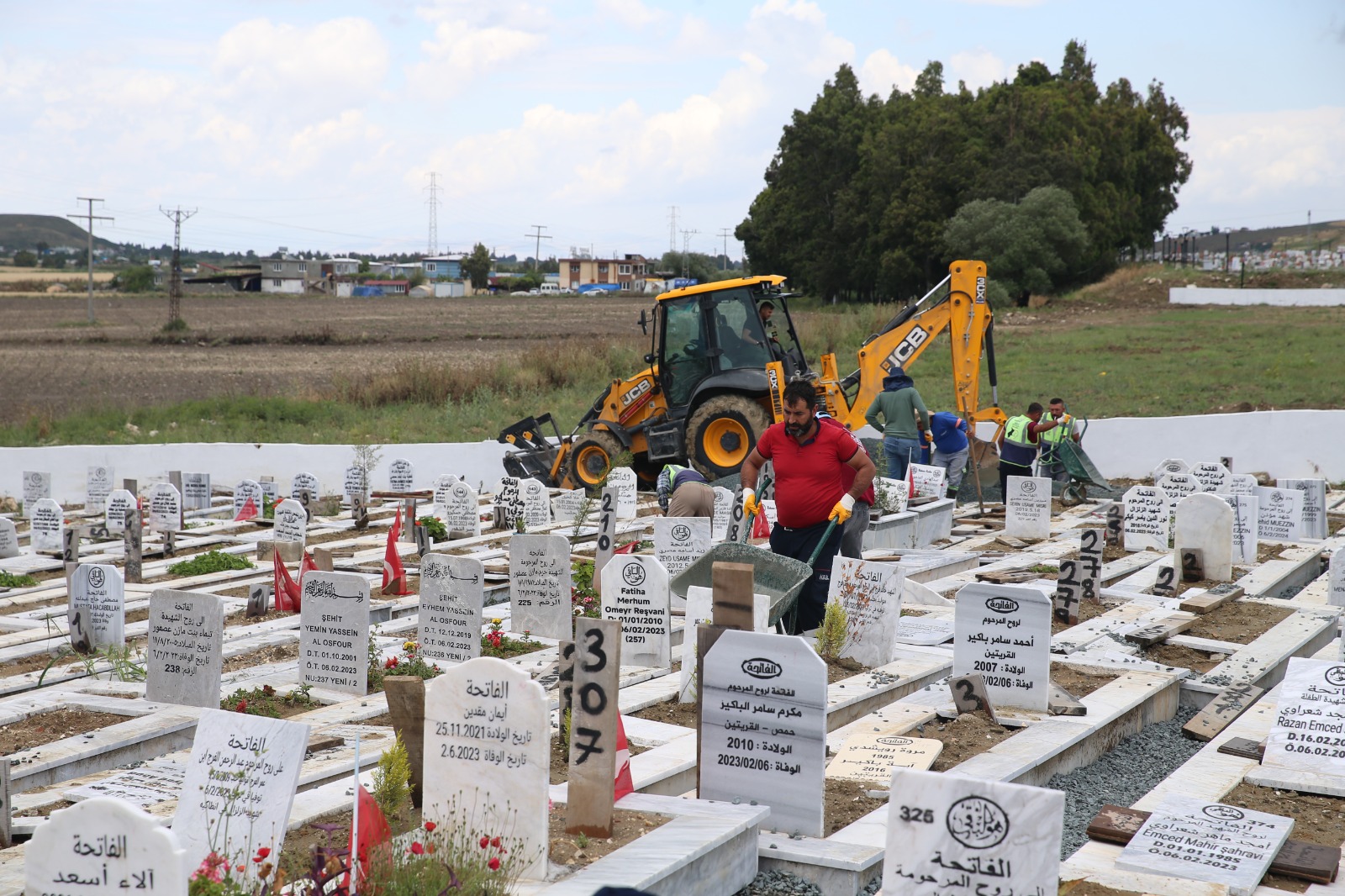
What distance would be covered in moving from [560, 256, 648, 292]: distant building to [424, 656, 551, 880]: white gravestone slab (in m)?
133

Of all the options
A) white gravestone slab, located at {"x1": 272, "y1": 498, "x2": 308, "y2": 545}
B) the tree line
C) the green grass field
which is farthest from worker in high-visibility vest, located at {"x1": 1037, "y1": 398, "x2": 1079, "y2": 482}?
the tree line

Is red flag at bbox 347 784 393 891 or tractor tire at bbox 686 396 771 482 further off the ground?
tractor tire at bbox 686 396 771 482

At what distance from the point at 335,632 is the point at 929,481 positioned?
860 cm

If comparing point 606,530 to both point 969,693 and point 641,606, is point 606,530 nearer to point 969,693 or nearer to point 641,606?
point 641,606

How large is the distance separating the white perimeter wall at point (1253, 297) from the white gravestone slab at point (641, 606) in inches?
1670

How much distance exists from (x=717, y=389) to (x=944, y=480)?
3003 mm

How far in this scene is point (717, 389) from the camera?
15.6m

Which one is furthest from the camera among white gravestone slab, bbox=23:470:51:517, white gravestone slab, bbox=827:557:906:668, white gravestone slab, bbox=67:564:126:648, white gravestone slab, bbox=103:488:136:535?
white gravestone slab, bbox=23:470:51:517

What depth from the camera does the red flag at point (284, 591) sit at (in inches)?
364

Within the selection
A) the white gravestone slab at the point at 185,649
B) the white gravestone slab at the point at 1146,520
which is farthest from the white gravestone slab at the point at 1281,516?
the white gravestone slab at the point at 185,649

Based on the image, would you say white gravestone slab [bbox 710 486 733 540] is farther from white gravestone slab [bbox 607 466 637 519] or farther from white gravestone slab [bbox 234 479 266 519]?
white gravestone slab [bbox 234 479 266 519]

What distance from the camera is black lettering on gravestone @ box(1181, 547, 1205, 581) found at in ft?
32.6

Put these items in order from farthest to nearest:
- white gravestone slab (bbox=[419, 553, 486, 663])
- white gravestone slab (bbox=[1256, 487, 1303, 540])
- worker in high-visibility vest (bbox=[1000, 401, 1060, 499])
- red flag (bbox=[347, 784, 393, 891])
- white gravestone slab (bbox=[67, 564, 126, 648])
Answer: worker in high-visibility vest (bbox=[1000, 401, 1060, 499]) < white gravestone slab (bbox=[1256, 487, 1303, 540]) < white gravestone slab (bbox=[67, 564, 126, 648]) < white gravestone slab (bbox=[419, 553, 486, 663]) < red flag (bbox=[347, 784, 393, 891])

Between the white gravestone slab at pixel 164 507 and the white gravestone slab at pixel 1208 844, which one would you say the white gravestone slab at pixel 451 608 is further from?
the white gravestone slab at pixel 164 507
